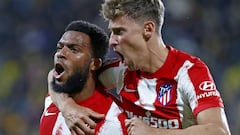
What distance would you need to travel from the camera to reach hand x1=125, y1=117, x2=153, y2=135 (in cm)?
285

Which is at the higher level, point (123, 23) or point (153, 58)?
point (123, 23)

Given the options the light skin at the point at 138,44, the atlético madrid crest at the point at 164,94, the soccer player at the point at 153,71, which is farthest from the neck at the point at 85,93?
the atlético madrid crest at the point at 164,94

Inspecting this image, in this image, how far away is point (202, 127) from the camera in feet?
9.13

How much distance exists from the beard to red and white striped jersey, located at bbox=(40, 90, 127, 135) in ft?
0.25

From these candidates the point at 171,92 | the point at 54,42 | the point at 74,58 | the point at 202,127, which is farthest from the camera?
the point at 54,42

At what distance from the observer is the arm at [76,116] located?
10.6ft

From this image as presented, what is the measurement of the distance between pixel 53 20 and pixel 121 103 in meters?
3.61

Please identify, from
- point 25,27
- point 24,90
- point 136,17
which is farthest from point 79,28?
point 25,27

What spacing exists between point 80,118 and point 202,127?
68cm

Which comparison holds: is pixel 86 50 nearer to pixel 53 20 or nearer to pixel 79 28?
pixel 79 28

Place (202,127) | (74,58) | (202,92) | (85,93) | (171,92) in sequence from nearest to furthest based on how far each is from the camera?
(202,127) < (202,92) < (171,92) < (74,58) < (85,93)

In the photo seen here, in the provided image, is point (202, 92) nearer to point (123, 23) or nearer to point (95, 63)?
point (123, 23)

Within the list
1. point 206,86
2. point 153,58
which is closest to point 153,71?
point 153,58

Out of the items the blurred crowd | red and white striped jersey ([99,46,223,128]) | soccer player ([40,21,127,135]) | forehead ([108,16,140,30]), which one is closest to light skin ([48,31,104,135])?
soccer player ([40,21,127,135])
